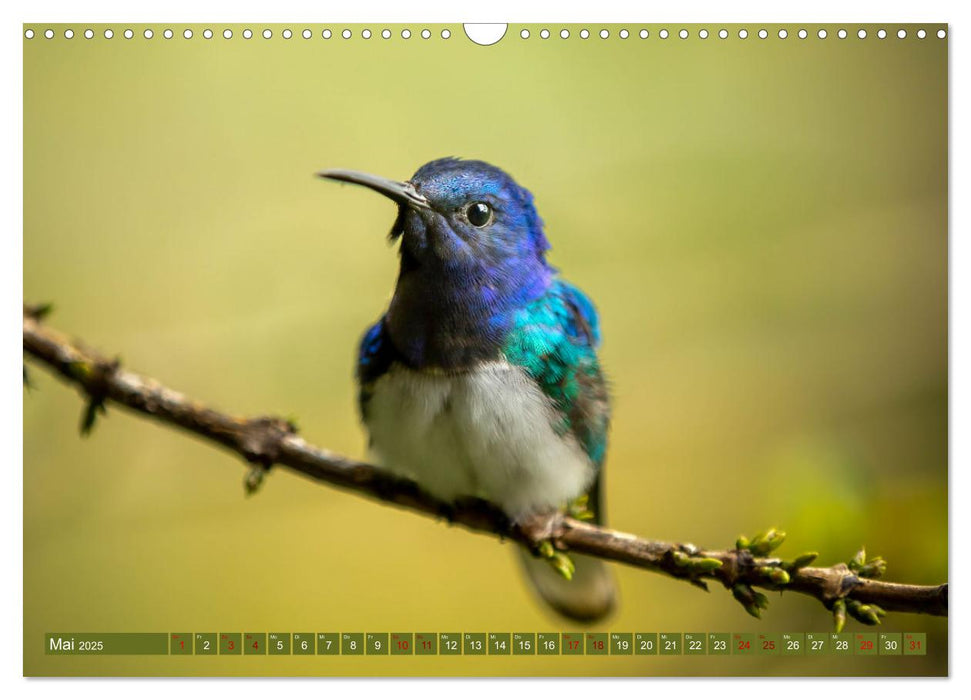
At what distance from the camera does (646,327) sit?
3.69 metres

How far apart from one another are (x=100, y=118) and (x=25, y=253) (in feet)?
1.77

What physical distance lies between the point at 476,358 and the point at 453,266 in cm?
27

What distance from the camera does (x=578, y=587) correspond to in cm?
317

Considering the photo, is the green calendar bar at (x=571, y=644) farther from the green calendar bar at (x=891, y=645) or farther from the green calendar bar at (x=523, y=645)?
the green calendar bar at (x=891, y=645)

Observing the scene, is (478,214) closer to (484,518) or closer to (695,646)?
(484,518)

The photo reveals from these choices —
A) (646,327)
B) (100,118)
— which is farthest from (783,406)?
(100,118)

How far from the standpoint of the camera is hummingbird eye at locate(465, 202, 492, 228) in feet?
8.49

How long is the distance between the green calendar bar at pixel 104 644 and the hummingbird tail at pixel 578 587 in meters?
1.18

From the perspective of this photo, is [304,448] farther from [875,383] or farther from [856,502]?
[875,383]

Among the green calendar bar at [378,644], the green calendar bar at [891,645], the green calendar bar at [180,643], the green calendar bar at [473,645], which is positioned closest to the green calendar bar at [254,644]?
the green calendar bar at [180,643]

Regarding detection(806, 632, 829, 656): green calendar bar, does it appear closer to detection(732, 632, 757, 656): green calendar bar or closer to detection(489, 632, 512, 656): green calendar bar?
detection(732, 632, 757, 656): green calendar bar

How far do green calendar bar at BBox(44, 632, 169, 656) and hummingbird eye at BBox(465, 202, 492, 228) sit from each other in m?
1.46

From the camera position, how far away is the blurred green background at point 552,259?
8.58ft

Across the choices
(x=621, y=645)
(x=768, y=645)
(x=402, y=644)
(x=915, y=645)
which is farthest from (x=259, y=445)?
(x=915, y=645)
